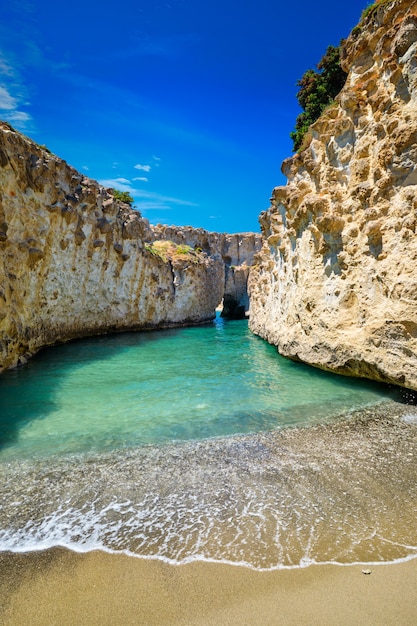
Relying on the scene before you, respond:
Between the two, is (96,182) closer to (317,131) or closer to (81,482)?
(317,131)

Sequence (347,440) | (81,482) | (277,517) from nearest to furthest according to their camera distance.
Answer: (277,517) → (81,482) → (347,440)

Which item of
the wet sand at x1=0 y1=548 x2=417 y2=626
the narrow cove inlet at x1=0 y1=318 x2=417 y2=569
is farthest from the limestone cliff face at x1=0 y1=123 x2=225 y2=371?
the wet sand at x1=0 y1=548 x2=417 y2=626

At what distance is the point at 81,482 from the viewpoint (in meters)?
4.95

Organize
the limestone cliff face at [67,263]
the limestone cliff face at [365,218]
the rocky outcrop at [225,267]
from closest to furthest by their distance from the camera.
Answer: the limestone cliff face at [365,218] → the limestone cliff face at [67,263] → the rocky outcrop at [225,267]

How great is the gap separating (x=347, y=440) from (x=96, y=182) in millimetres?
22739

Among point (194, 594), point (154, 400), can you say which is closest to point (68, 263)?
point (154, 400)

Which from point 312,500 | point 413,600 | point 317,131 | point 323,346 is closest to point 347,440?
point 312,500

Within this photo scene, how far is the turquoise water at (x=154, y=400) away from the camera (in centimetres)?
672

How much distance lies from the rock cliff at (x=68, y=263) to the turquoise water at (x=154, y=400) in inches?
126

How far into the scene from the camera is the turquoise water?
6.72 meters

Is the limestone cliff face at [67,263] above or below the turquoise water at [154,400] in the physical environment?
above

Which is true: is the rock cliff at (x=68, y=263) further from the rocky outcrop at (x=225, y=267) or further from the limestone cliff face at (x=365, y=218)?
the rocky outcrop at (x=225, y=267)

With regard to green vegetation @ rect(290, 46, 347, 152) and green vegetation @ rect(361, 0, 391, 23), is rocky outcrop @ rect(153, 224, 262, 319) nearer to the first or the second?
green vegetation @ rect(290, 46, 347, 152)

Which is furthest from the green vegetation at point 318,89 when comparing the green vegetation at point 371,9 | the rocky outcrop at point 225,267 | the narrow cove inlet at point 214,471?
the rocky outcrop at point 225,267
